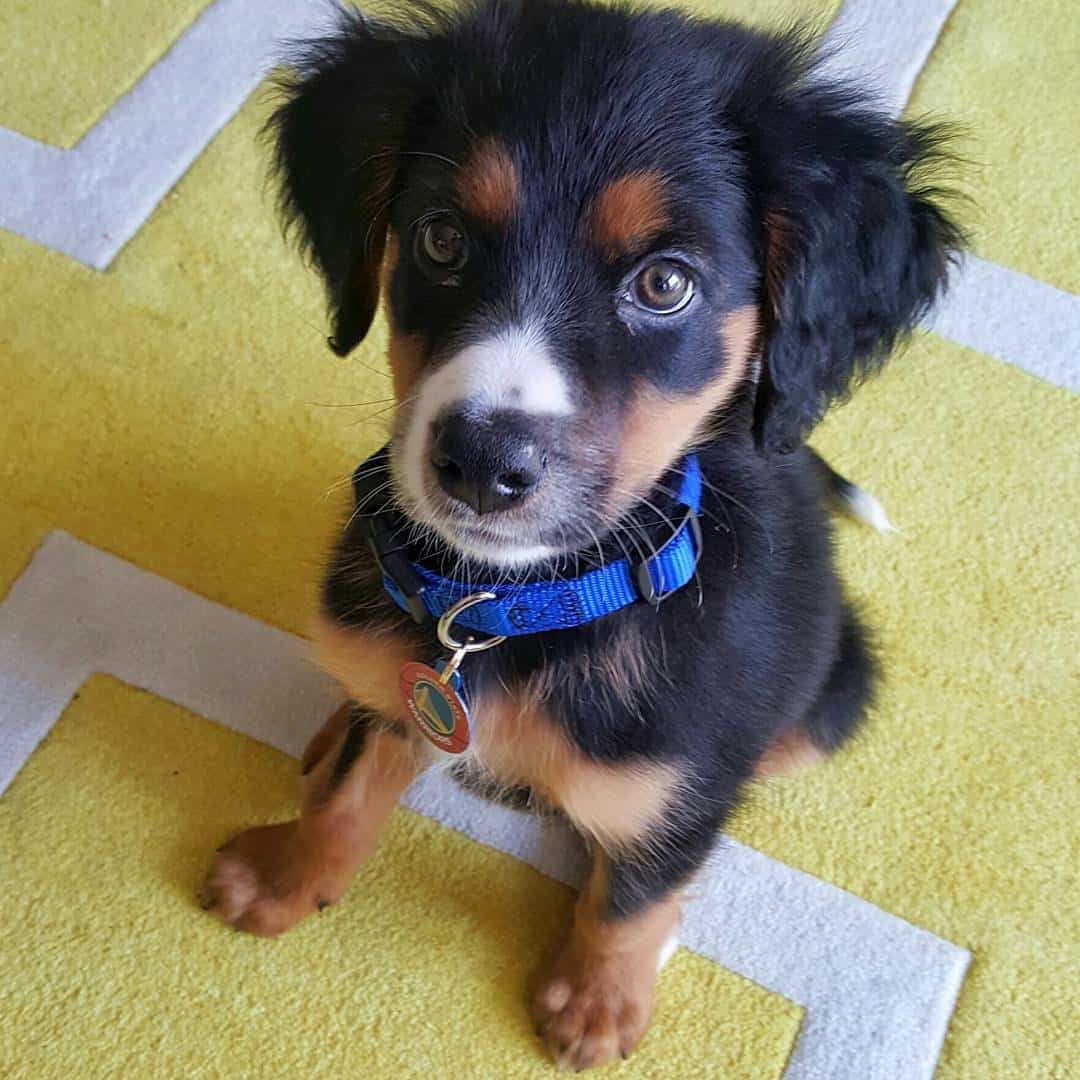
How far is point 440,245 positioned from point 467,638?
501 millimetres

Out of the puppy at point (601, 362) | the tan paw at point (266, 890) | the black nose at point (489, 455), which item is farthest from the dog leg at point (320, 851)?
the black nose at point (489, 455)

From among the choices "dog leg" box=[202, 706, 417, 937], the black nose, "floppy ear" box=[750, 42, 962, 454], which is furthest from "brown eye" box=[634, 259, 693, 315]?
"dog leg" box=[202, 706, 417, 937]

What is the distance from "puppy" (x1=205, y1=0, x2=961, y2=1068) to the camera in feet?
4.24

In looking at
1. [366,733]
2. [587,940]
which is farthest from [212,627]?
[587,940]

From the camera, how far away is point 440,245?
138cm

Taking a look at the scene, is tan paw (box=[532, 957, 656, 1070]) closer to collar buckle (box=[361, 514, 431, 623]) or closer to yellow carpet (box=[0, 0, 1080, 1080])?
yellow carpet (box=[0, 0, 1080, 1080])

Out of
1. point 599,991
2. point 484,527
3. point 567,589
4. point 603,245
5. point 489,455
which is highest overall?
point 603,245

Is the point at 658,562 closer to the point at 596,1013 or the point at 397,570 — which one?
the point at 397,570

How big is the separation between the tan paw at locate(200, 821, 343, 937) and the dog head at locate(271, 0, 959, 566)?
85 cm

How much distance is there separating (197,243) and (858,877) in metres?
1.94

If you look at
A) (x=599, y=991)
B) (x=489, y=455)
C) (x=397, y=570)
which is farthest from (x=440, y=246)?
(x=599, y=991)

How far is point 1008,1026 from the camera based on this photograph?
6.65ft

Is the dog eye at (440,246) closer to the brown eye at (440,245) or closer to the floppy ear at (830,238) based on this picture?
the brown eye at (440,245)

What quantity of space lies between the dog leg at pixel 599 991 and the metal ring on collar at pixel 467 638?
0.51 metres
